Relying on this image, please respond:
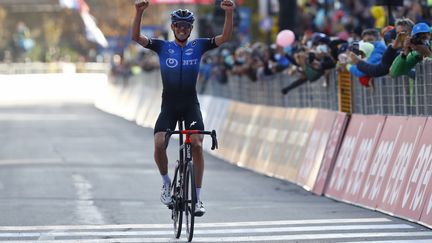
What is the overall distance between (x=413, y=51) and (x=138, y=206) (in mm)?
3784

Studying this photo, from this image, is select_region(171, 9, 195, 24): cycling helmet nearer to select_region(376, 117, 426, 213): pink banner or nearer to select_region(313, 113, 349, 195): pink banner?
select_region(376, 117, 426, 213): pink banner

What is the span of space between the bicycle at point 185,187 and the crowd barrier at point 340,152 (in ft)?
7.85

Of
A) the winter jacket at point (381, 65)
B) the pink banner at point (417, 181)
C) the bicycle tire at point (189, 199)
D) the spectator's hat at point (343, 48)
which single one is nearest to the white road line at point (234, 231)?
the pink banner at point (417, 181)

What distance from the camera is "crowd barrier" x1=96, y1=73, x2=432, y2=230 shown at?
48.0ft

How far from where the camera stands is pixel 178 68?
43.9ft

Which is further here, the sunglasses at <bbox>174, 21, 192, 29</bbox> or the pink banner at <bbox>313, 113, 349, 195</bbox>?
the pink banner at <bbox>313, 113, 349, 195</bbox>

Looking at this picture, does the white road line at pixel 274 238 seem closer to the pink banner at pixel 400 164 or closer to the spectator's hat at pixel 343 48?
the pink banner at pixel 400 164

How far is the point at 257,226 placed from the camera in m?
14.2

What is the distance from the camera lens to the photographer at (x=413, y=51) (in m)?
14.5

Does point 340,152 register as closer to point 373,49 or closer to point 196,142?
point 373,49

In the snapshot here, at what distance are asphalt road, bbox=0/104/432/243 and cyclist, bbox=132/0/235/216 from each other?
987mm

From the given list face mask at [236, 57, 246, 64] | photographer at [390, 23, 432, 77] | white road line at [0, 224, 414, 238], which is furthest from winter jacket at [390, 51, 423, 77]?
face mask at [236, 57, 246, 64]

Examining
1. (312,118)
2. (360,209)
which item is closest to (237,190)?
(312,118)

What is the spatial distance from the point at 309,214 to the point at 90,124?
2558 cm
